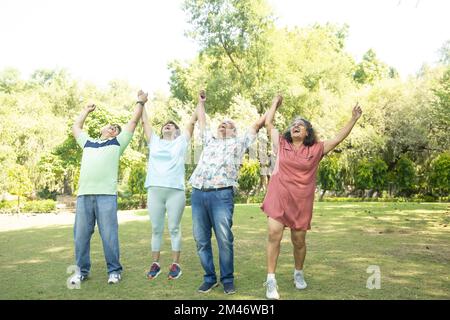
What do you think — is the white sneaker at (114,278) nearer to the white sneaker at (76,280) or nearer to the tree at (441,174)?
the white sneaker at (76,280)

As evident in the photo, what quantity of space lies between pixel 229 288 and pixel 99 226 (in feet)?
5.84

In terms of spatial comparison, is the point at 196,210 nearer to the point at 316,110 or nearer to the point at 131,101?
the point at 316,110

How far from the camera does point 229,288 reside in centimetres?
465

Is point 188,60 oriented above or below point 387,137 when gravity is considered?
above

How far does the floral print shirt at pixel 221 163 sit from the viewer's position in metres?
4.79

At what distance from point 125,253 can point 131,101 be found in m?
42.2

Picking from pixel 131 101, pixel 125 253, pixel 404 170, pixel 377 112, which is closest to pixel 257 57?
pixel 377 112

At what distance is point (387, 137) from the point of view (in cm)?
2550

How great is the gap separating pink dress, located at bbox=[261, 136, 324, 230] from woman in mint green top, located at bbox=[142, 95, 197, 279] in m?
1.22

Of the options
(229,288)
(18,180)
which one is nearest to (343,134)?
(229,288)

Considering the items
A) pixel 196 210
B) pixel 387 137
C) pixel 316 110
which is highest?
pixel 316 110

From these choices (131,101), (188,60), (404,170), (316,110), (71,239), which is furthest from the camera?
(131,101)

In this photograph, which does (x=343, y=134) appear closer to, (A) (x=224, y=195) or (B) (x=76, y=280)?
(A) (x=224, y=195)
